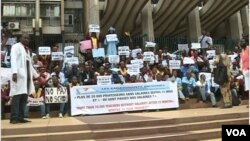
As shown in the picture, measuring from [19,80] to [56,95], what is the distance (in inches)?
96.7

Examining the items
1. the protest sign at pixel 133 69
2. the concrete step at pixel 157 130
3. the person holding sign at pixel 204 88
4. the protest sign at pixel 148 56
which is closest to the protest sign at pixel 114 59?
the protest sign at pixel 133 69

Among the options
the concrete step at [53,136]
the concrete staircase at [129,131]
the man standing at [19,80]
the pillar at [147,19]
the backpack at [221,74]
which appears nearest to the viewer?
the concrete step at [53,136]

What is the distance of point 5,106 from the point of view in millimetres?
10789

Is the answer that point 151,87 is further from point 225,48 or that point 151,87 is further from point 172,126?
point 225,48

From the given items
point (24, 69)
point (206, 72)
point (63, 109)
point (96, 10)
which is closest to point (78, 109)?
point (63, 109)

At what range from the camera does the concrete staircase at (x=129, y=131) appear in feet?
25.7

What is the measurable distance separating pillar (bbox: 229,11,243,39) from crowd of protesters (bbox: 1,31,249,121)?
2328 centimetres

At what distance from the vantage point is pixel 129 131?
833 centimetres

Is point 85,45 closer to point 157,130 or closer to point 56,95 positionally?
point 56,95

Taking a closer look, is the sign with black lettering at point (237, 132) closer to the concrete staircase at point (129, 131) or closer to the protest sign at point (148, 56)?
the concrete staircase at point (129, 131)

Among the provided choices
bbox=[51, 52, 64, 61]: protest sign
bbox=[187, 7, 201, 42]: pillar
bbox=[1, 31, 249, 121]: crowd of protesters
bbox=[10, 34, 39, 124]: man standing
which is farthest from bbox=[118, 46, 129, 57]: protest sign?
bbox=[187, 7, 201, 42]: pillar

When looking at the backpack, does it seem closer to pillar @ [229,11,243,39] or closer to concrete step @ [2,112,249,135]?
concrete step @ [2,112,249,135]

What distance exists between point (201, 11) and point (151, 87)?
25.1 meters

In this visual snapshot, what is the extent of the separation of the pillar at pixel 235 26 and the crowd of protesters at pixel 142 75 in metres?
23.3
